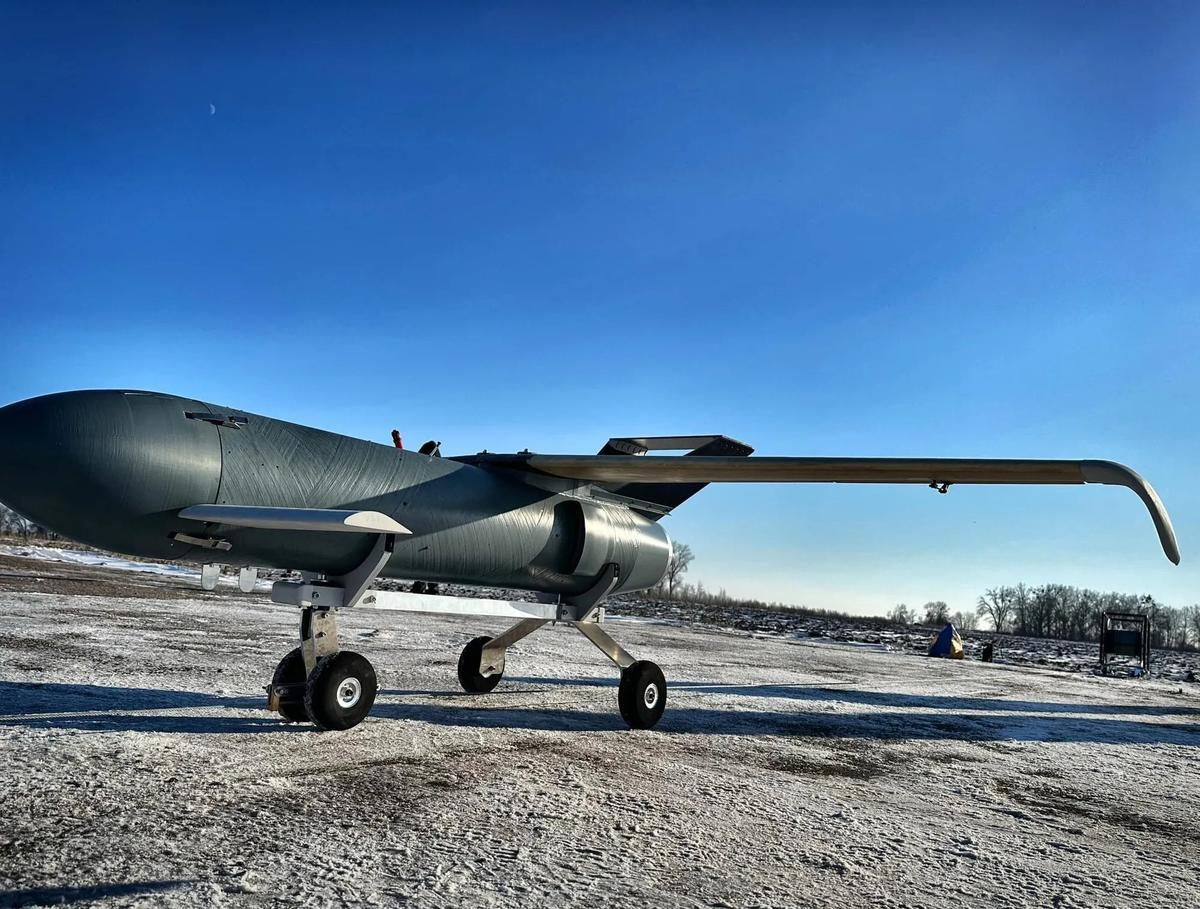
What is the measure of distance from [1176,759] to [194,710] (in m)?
8.41

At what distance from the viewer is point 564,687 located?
30.6 feet

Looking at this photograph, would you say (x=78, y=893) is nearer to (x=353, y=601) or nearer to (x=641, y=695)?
(x=353, y=601)

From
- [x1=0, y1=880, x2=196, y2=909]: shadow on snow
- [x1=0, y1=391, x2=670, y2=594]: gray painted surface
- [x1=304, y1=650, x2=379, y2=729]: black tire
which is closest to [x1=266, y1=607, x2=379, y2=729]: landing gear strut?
[x1=304, y1=650, x2=379, y2=729]: black tire

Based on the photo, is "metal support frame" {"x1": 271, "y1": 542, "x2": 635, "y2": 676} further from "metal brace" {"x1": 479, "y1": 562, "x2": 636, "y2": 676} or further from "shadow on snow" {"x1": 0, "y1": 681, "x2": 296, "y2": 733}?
"shadow on snow" {"x1": 0, "y1": 681, "x2": 296, "y2": 733}

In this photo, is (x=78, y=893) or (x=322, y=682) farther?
(x=322, y=682)

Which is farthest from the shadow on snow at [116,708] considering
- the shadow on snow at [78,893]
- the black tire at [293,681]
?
the shadow on snow at [78,893]

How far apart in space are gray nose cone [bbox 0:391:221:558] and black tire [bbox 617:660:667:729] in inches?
148

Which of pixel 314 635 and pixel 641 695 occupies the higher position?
pixel 314 635

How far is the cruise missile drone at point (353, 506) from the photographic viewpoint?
15.6ft

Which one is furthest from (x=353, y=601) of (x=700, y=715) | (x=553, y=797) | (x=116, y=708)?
(x=700, y=715)

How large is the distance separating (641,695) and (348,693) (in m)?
2.62

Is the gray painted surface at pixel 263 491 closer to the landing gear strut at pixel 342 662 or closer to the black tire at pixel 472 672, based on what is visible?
the landing gear strut at pixel 342 662

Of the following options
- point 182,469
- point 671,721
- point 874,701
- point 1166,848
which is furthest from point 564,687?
point 1166,848

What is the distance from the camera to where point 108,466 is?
471 centimetres
